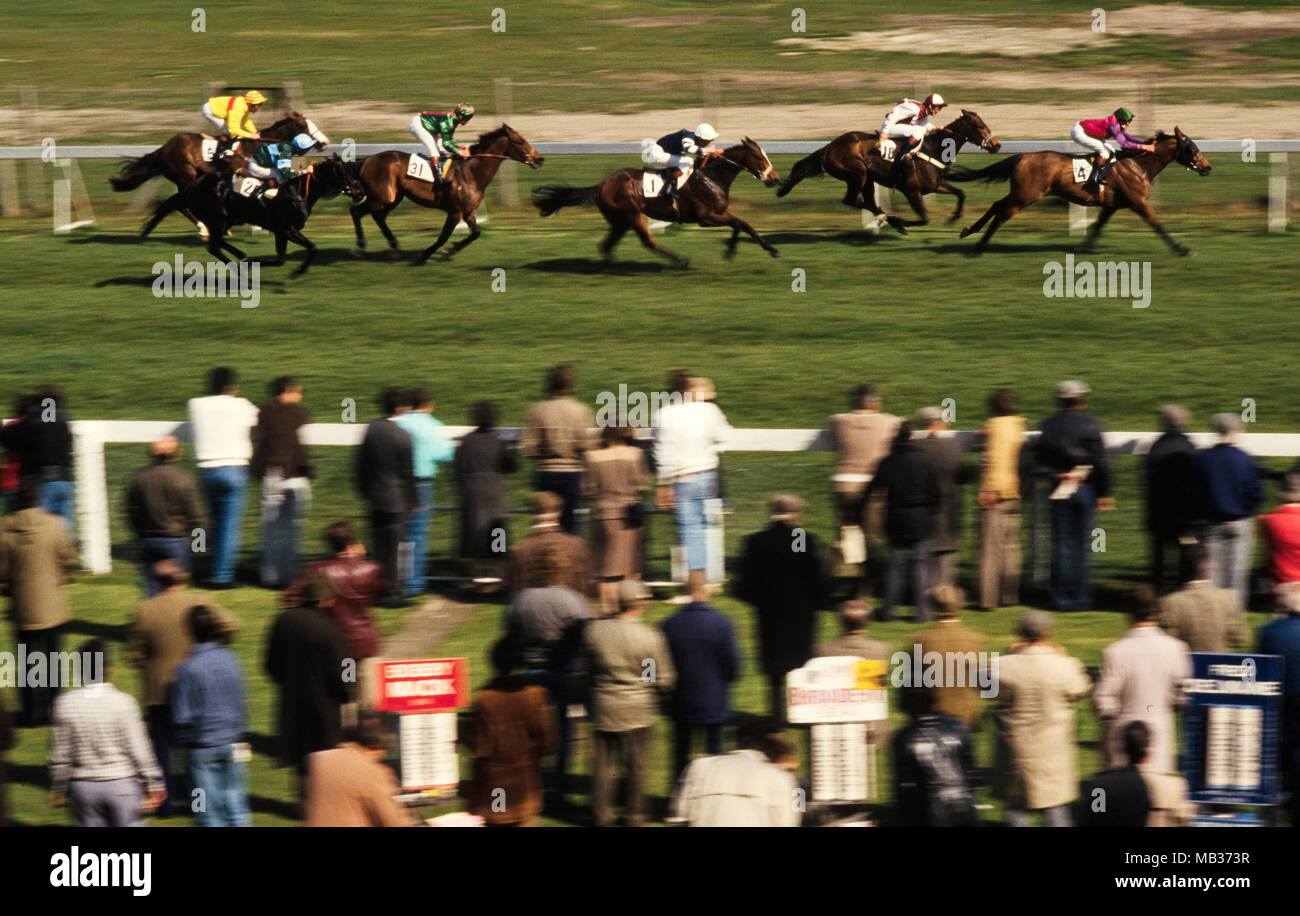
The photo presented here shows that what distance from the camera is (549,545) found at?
29.8ft

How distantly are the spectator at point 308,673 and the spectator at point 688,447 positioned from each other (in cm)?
307

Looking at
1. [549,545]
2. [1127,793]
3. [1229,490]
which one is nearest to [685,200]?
[1229,490]

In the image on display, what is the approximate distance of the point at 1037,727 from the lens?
8117 mm

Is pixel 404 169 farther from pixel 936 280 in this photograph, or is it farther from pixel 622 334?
pixel 936 280

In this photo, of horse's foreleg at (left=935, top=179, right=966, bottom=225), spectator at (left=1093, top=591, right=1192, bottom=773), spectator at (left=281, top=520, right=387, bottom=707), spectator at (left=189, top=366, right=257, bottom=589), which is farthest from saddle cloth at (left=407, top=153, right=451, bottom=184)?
spectator at (left=1093, top=591, right=1192, bottom=773)

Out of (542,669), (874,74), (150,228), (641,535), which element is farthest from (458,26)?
(542,669)

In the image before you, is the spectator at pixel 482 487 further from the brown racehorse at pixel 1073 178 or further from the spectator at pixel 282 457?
the brown racehorse at pixel 1073 178

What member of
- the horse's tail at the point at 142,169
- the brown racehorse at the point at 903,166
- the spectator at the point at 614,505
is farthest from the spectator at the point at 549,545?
the horse's tail at the point at 142,169

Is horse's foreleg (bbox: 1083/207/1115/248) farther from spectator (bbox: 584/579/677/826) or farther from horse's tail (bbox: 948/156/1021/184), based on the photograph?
spectator (bbox: 584/579/677/826)

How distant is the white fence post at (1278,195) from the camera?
1986 cm

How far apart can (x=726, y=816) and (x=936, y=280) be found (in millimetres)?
11844

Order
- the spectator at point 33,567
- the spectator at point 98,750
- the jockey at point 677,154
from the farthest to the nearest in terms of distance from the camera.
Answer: the jockey at point 677,154, the spectator at point 33,567, the spectator at point 98,750

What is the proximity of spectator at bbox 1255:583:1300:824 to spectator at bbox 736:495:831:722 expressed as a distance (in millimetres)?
2182

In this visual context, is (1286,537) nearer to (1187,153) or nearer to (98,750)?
(98,750)
